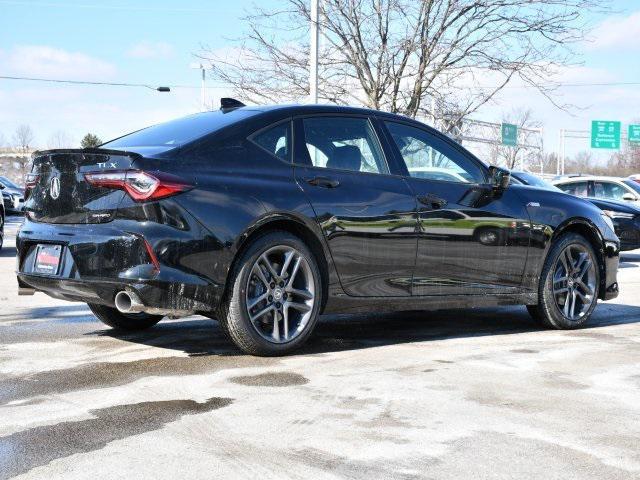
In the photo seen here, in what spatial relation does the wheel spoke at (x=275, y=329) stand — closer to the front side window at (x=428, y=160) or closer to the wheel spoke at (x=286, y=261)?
the wheel spoke at (x=286, y=261)

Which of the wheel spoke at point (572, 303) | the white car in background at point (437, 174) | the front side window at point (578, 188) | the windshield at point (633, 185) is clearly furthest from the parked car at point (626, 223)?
the white car in background at point (437, 174)

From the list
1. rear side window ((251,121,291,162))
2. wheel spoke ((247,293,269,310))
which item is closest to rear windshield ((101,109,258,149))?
rear side window ((251,121,291,162))

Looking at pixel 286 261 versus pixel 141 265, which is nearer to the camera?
pixel 141 265

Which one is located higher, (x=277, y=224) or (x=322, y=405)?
(x=277, y=224)

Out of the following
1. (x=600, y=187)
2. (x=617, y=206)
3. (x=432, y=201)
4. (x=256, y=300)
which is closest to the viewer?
(x=256, y=300)

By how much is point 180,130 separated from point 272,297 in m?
1.23

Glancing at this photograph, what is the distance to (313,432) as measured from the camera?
3830mm

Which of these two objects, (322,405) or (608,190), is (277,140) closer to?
(322,405)

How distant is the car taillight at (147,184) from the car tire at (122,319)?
59.5 inches

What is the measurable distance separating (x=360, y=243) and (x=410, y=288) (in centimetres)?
55

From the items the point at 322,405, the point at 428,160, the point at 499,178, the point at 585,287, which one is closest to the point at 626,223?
the point at 585,287

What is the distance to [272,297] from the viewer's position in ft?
18.1

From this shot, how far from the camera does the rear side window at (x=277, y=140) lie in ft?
18.5

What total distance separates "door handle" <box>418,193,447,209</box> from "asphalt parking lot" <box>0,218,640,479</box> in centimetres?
93
